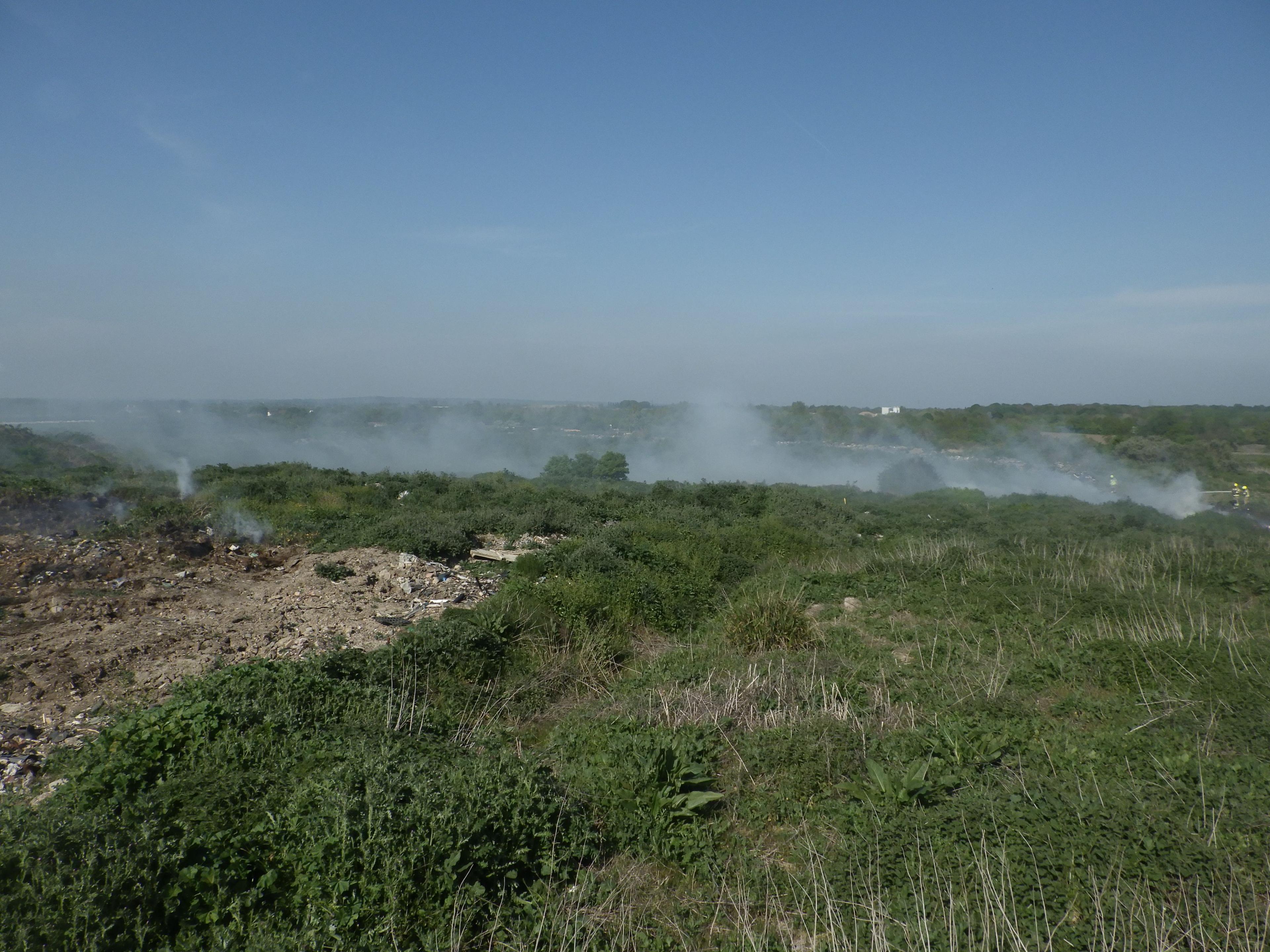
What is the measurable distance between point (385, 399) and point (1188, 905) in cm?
7721

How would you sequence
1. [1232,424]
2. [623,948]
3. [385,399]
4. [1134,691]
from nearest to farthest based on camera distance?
[623,948]
[1134,691]
[1232,424]
[385,399]

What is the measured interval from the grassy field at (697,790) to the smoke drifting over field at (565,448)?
17.0 meters

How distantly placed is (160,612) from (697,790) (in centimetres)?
566

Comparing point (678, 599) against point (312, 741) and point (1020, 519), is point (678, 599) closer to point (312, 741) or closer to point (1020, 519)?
point (312, 741)

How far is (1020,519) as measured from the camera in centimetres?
1591

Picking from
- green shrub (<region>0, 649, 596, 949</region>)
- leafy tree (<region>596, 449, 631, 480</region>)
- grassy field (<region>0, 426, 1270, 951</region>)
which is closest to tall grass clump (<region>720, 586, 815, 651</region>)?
grassy field (<region>0, 426, 1270, 951</region>)

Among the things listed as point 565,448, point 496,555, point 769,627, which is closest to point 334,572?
point 496,555

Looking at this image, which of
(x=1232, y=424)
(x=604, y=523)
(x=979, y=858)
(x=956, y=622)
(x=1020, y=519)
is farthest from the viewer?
(x=1232, y=424)

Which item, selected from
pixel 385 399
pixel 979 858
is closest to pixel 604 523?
pixel 979 858

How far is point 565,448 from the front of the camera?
41719mm

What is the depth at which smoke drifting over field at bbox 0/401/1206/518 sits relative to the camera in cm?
2758

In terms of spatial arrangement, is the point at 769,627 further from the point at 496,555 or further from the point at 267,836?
the point at 267,836

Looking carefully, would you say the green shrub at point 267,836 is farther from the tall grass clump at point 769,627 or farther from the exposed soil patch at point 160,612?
the tall grass clump at point 769,627

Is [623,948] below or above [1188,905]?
below
